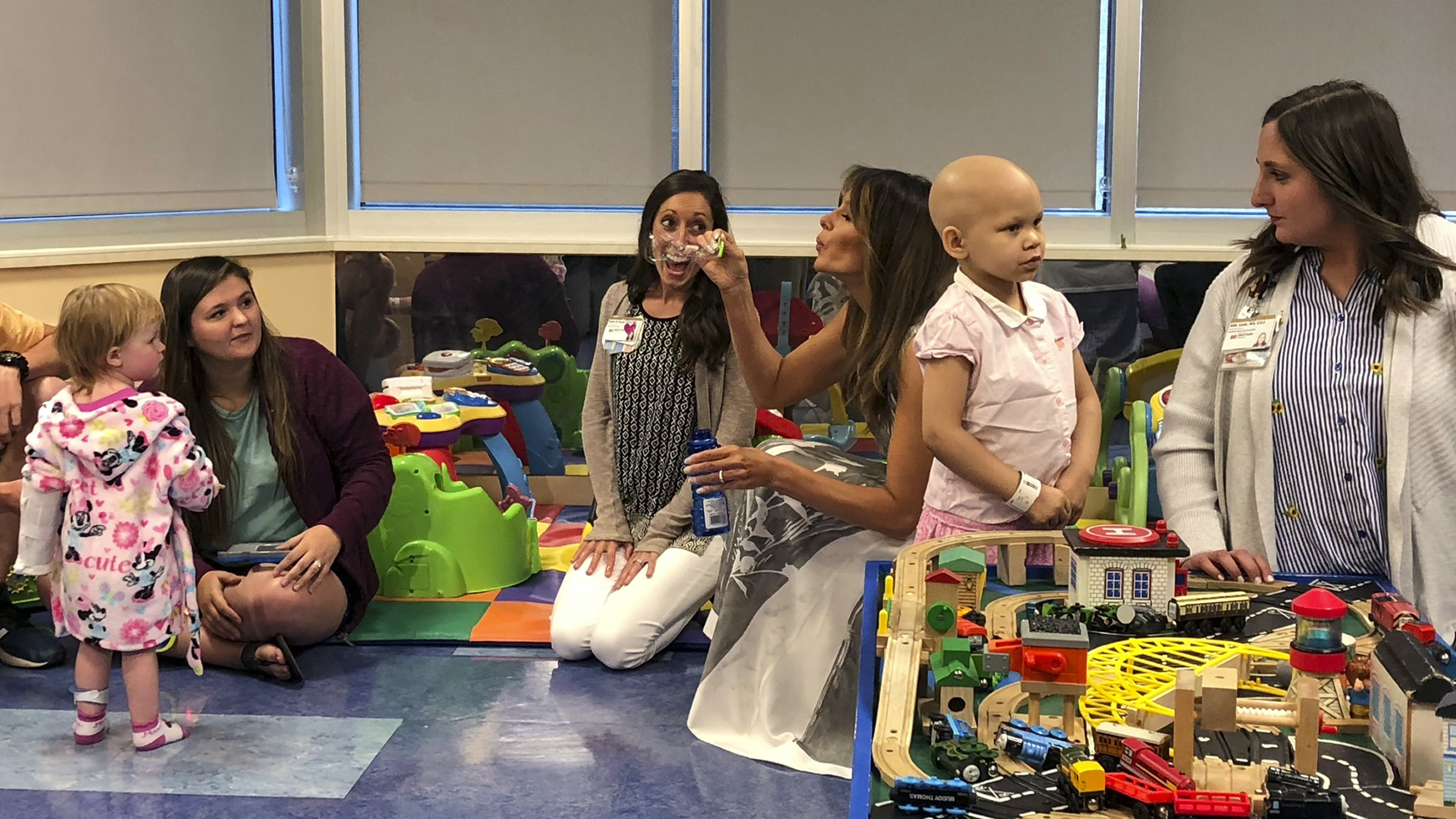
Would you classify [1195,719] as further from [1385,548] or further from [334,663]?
[334,663]

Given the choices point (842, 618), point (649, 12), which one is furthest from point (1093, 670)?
point (649, 12)

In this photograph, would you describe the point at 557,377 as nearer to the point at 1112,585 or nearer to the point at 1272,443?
the point at 1272,443

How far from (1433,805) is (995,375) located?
128cm

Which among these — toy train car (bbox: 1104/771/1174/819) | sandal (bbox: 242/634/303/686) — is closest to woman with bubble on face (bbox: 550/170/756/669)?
sandal (bbox: 242/634/303/686)

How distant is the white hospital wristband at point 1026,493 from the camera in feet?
8.00

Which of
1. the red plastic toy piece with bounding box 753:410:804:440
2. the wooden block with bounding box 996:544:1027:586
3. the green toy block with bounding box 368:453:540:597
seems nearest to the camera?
the wooden block with bounding box 996:544:1027:586

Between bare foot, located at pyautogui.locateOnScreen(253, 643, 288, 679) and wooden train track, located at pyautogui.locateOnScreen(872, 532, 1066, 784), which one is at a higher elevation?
wooden train track, located at pyautogui.locateOnScreen(872, 532, 1066, 784)

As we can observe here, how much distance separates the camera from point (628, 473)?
394 cm

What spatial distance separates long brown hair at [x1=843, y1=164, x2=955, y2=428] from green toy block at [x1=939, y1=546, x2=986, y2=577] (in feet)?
3.47

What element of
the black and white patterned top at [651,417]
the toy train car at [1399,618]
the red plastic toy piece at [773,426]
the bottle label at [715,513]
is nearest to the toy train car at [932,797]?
the toy train car at [1399,618]

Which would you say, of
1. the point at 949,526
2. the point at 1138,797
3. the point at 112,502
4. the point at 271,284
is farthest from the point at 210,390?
the point at 1138,797

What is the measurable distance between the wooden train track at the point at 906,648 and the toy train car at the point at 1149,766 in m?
0.20

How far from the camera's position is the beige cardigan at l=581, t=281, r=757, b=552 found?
378 cm

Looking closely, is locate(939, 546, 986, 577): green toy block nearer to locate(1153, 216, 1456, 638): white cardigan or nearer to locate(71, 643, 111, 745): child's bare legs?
locate(1153, 216, 1456, 638): white cardigan
